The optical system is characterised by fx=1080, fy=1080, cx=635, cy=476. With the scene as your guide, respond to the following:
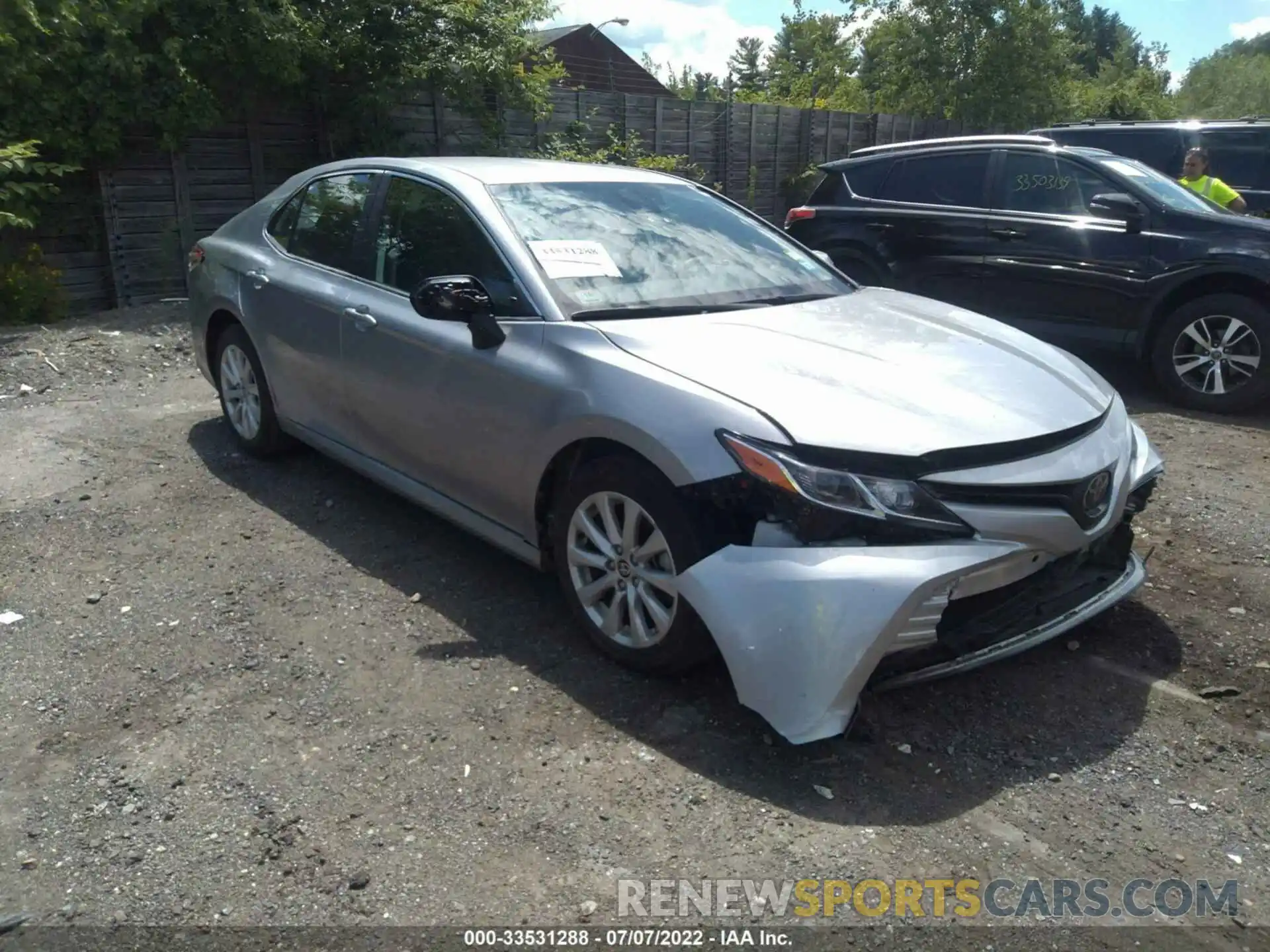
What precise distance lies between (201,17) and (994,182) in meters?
7.12

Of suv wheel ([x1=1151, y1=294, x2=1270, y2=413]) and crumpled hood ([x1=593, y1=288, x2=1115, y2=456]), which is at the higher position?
crumpled hood ([x1=593, y1=288, x2=1115, y2=456])

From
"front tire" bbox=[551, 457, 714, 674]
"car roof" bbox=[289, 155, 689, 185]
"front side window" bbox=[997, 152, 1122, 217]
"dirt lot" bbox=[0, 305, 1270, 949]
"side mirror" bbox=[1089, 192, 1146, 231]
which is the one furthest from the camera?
"front side window" bbox=[997, 152, 1122, 217]

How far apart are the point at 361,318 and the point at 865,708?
266cm

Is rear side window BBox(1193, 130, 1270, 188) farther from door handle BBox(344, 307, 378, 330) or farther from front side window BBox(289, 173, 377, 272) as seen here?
door handle BBox(344, 307, 378, 330)

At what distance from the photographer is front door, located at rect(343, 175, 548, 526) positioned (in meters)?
3.92

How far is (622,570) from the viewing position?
3547 mm

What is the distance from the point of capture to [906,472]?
3.09 metres

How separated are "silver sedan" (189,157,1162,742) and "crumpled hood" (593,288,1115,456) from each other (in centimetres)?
1

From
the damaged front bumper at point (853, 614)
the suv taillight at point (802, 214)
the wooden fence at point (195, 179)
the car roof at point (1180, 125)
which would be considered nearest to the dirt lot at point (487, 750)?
the damaged front bumper at point (853, 614)

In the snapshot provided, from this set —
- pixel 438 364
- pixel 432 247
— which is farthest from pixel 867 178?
pixel 438 364

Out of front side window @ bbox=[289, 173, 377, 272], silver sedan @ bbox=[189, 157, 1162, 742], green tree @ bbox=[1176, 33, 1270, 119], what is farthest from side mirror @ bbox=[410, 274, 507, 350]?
green tree @ bbox=[1176, 33, 1270, 119]

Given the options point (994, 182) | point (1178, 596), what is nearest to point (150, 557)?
point (1178, 596)

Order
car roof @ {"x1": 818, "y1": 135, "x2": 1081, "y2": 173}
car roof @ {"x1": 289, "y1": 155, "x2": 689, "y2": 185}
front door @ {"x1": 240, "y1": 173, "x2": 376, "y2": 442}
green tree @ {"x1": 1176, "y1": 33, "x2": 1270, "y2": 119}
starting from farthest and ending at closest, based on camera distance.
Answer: green tree @ {"x1": 1176, "y1": 33, "x2": 1270, "y2": 119}, car roof @ {"x1": 818, "y1": 135, "x2": 1081, "y2": 173}, front door @ {"x1": 240, "y1": 173, "x2": 376, "y2": 442}, car roof @ {"x1": 289, "y1": 155, "x2": 689, "y2": 185}

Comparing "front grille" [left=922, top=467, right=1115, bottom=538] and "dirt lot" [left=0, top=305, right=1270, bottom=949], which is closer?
"dirt lot" [left=0, top=305, right=1270, bottom=949]
